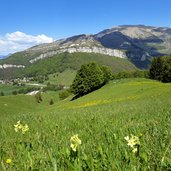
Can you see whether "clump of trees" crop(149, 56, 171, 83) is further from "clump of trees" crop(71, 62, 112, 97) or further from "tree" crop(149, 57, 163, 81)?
"clump of trees" crop(71, 62, 112, 97)

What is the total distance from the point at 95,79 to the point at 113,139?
95.7 m

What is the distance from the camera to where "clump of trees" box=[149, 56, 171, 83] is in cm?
10135

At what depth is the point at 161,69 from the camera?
109m

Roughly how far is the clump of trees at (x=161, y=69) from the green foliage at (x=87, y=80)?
Result: 66.0 feet

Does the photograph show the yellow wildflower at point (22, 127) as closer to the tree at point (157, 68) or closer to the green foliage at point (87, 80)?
the green foliage at point (87, 80)

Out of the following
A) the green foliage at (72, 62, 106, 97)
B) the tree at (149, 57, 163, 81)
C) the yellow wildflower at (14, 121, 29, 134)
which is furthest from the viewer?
the tree at (149, 57, 163, 81)

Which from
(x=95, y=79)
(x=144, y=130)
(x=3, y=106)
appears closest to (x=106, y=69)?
(x=95, y=79)

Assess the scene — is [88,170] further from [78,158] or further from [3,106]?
[3,106]

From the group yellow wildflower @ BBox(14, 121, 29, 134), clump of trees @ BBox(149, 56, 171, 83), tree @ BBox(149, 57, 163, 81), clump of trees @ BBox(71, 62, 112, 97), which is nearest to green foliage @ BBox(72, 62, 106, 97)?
clump of trees @ BBox(71, 62, 112, 97)

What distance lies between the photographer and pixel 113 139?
17.4 feet

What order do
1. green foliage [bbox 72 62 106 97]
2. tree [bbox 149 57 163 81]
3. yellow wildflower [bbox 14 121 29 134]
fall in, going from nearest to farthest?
yellow wildflower [bbox 14 121 29 134] < green foliage [bbox 72 62 106 97] < tree [bbox 149 57 163 81]

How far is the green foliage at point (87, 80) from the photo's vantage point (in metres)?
99.6

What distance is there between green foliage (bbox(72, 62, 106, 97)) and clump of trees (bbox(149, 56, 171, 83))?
2010 centimetres

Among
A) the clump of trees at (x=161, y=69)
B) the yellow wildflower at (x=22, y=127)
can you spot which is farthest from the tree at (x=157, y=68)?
the yellow wildflower at (x=22, y=127)
